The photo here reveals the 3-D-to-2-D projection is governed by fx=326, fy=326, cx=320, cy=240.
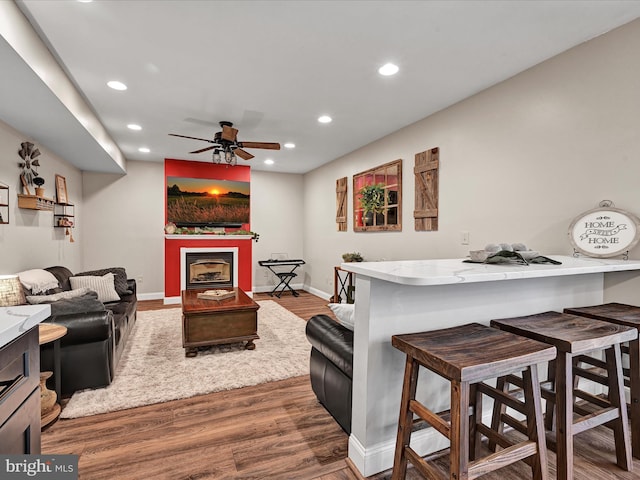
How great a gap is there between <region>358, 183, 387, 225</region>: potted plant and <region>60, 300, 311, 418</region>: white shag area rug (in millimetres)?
1956

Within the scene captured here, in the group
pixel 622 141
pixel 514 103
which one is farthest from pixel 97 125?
pixel 622 141

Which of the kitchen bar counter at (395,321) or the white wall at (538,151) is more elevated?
the white wall at (538,151)

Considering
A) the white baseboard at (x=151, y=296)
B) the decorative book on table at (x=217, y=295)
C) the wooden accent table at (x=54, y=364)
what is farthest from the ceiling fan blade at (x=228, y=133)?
the white baseboard at (x=151, y=296)

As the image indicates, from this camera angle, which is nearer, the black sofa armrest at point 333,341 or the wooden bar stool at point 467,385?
the wooden bar stool at point 467,385

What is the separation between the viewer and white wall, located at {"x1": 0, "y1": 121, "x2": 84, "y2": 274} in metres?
3.26

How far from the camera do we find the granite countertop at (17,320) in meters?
0.86

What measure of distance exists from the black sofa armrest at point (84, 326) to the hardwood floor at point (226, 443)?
53cm

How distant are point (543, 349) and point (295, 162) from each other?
5.40 m

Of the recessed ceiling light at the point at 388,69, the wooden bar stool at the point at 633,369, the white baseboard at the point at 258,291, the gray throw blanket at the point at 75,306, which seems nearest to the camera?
the wooden bar stool at the point at 633,369

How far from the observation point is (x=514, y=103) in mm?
2822

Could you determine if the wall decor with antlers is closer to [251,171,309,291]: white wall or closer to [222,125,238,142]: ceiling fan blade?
[222,125,238,142]: ceiling fan blade

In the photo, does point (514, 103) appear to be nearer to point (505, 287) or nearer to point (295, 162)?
point (505, 287)

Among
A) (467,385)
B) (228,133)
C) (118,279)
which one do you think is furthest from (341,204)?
(467,385)

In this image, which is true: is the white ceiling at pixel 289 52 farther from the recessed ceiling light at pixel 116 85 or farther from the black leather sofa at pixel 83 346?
the black leather sofa at pixel 83 346
